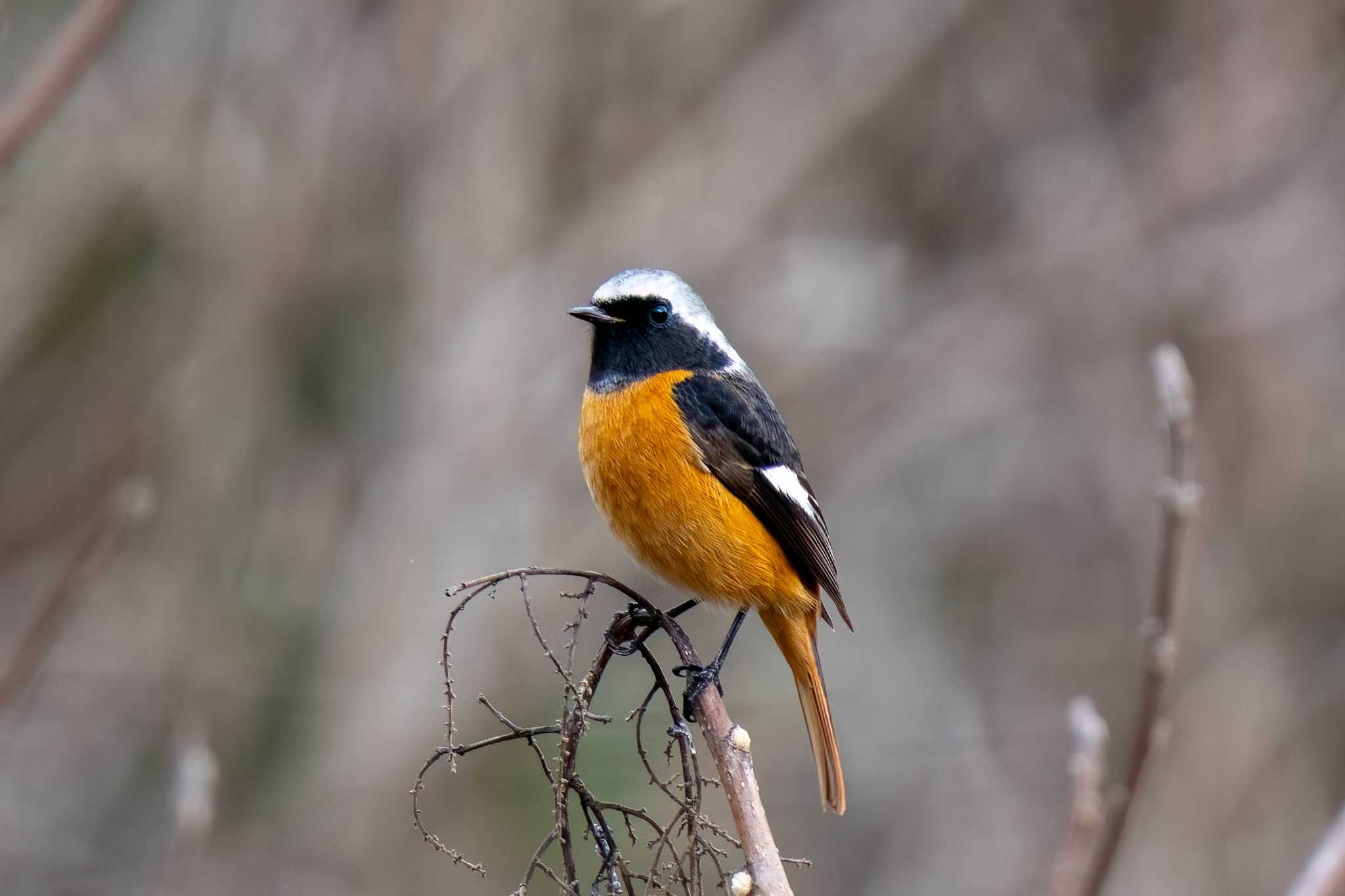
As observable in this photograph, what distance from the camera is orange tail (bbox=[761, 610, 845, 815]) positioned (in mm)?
3889

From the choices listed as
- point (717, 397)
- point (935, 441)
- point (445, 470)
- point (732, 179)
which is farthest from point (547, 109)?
point (717, 397)

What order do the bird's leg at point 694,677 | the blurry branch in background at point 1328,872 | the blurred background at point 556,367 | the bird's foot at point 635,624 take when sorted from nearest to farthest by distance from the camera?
the blurry branch in background at point 1328,872 < the bird's foot at point 635,624 < the bird's leg at point 694,677 < the blurred background at point 556,367

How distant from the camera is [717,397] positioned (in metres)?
4.10

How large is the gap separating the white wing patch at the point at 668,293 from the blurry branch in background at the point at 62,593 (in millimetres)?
1521

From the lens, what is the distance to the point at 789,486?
164 inches

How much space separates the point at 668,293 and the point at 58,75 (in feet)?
6.32

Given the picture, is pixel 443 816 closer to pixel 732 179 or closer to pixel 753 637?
pixel 753 637

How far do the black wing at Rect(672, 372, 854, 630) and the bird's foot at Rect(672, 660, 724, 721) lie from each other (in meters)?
0.50

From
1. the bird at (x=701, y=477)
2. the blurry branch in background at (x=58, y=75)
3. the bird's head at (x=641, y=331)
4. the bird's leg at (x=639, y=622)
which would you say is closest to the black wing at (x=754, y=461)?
the bird at (x=701, y=477)

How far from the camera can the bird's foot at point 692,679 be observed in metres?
3.32

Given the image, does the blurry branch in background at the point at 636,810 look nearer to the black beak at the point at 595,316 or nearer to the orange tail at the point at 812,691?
the orange tail at the point at 812,691

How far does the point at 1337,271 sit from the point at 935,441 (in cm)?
216

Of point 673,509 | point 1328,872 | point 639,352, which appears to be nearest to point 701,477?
point 673,509

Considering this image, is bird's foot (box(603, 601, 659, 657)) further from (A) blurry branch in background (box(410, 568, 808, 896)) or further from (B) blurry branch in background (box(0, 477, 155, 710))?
(B) blurry branch in background (box(0, 477, 155, 710))
